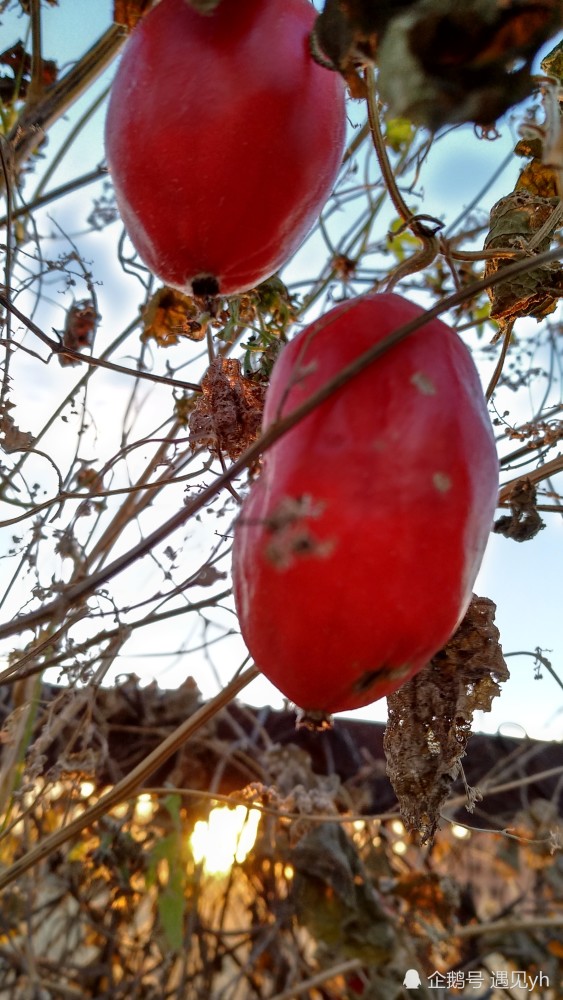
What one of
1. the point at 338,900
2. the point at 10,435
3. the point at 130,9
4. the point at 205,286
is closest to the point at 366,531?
the point at 205,286

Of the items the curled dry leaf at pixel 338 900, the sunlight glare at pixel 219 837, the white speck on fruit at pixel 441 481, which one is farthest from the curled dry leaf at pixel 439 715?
the sunlight glare at pixel 219 837

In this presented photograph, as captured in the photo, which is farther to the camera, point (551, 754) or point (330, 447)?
point (551, 754)

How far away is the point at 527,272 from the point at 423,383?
0.73 feet

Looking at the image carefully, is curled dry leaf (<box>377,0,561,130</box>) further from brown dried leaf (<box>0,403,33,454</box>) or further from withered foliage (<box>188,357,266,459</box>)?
brown dried leaf (<box>0,403,33,454</box>)

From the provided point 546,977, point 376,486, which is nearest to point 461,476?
point 376,486

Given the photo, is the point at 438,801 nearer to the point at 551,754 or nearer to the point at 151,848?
the point at 151,848

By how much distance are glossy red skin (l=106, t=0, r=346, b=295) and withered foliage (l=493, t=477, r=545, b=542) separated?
0.27m

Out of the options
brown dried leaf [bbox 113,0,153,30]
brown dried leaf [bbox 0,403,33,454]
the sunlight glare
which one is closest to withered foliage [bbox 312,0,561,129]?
brown dried leaf [bbox 113,0,153,30]

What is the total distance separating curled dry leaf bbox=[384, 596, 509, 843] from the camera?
20.6 inches

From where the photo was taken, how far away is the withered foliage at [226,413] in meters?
0.59

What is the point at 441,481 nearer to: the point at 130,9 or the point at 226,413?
the point at 226,413

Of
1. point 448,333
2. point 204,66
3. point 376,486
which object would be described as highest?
point 204,66

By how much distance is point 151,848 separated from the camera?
4.37 feet

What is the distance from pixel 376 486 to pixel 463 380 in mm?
87
